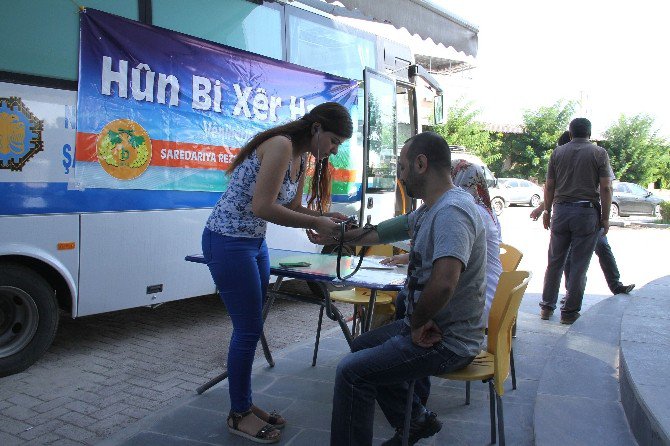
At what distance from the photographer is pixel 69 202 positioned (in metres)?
4.39

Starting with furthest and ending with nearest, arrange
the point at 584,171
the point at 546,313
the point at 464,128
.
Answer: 1. the point at 464,128
2. the point at 546,313
3. the point at 584,171

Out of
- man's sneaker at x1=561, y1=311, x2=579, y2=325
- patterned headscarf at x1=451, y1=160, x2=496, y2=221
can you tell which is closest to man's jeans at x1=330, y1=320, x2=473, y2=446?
patterned headscarf at x1=451, y1=160, x2=496, y2=221

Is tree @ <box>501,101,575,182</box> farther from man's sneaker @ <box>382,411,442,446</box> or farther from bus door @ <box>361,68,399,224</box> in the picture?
man's sneaker @ <box>382,411,442,446</box>

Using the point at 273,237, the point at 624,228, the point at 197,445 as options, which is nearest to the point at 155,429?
the point at 197,445

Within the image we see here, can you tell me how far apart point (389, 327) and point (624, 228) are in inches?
790

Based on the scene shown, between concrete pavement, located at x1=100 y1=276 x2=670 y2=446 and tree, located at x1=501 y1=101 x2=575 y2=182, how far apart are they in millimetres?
30093

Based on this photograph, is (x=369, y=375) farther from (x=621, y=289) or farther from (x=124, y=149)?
(x=621, y=289)

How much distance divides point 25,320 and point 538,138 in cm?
3287

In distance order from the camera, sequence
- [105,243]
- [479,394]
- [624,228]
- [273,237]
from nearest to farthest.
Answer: [479,394]
[105,243]
[273,237]
[624,228]

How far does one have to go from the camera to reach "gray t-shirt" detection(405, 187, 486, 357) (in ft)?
8.07

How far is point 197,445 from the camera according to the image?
3.14 metres

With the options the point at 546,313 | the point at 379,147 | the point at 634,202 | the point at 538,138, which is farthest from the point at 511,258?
the point at 538,138

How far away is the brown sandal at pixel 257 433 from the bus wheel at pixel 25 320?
2018 mm

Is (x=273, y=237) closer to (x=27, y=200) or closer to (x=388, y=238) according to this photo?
(x=27, y=200)
